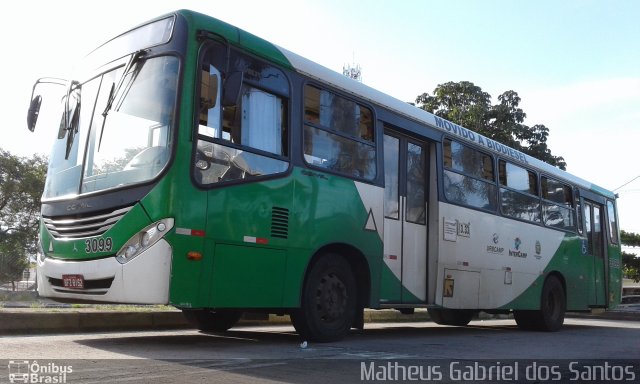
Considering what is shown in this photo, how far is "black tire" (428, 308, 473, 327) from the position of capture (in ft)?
41.3

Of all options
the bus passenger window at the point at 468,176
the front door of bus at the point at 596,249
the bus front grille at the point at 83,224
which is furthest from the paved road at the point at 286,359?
the front door of bus at the point at 596,249

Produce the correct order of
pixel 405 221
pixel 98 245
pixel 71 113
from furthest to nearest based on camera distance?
pixel 405 221 < pixel 71 113 < pixel 98 245

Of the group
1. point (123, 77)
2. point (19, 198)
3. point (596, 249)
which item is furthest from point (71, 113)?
point (19, 198)

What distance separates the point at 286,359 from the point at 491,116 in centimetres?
2386

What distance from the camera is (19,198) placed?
36812mm

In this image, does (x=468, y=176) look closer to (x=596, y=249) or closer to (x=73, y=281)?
(x=596, y=249)

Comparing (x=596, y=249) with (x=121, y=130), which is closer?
(x=121, y=130)

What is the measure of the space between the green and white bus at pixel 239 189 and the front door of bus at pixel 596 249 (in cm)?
540

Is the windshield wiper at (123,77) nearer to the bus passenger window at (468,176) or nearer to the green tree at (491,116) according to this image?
the bus passenger window at (468,176)

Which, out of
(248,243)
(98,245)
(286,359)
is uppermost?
(248,243)

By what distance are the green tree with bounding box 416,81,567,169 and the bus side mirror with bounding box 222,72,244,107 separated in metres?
22.4

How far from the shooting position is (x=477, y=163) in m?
10.4

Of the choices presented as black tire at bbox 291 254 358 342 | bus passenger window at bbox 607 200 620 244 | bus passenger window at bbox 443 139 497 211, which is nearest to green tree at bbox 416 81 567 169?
bus passenger window at bbox 607 200 620 244

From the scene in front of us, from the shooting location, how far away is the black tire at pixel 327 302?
6.94m
